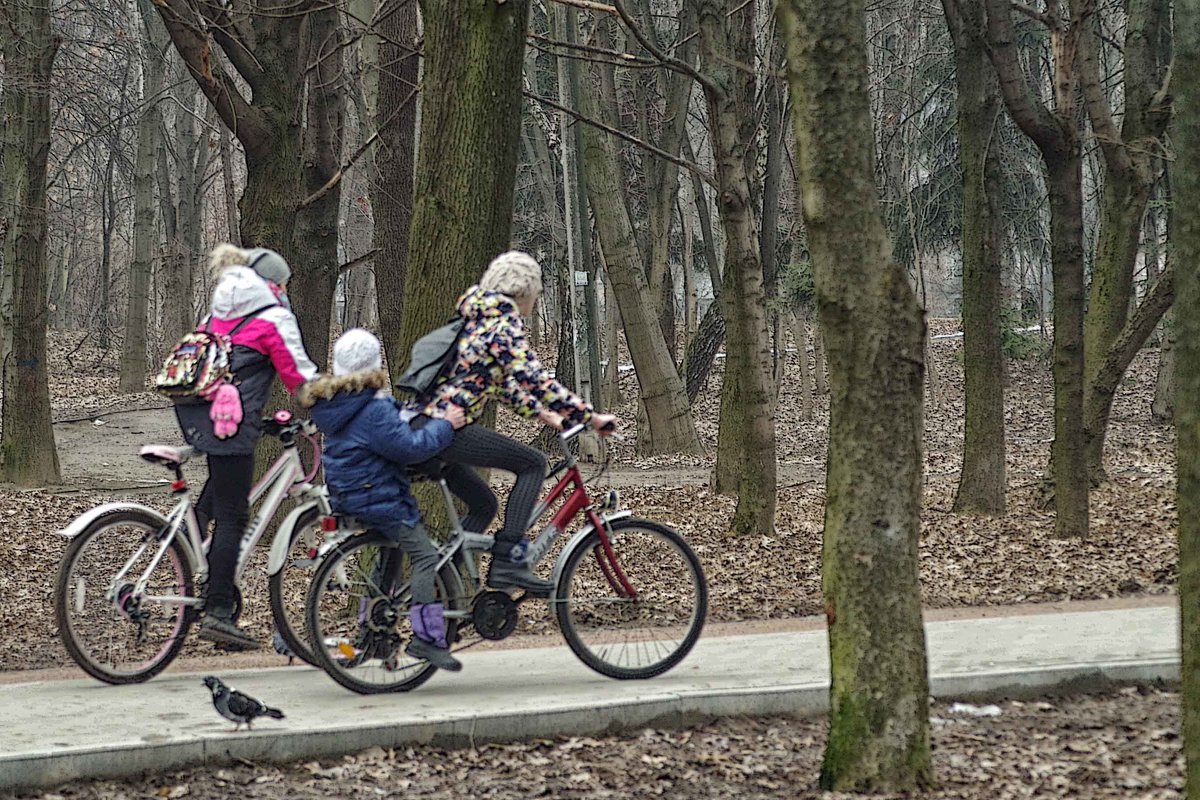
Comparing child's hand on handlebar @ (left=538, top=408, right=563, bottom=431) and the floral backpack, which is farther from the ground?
the floral backpack

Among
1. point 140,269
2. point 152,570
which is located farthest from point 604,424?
point 140,269

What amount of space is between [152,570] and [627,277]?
44.3 ft

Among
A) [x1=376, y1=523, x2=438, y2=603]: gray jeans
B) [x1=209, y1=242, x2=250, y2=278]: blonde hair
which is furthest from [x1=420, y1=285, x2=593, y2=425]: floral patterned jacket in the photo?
[x1=209, y1=242, x2=250, y2=278]: blonde hair

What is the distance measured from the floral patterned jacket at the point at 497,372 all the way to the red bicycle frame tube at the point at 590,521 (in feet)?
1.27

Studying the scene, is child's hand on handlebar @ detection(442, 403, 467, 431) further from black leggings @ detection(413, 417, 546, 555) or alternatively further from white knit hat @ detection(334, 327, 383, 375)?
white knit hat @ detection(334, 327, 383, 375)

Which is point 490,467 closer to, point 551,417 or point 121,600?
point 551,417

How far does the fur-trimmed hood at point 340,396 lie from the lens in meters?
6.23

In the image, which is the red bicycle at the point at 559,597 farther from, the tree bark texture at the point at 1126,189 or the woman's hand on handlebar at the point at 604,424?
the tree bark texture at the point at 1126,189

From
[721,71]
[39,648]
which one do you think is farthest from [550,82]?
[39,648]

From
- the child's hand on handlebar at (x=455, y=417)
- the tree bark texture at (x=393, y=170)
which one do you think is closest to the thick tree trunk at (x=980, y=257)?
the tree bark texture at (x=393, y=170)

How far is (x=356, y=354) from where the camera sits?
6258mm

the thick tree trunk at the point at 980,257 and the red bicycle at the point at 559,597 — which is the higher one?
the thick tree trunk at the point at 980,257

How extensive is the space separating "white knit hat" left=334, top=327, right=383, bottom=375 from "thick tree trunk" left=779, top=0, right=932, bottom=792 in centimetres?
215

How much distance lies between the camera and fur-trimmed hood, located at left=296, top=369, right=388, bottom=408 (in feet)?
20.5
